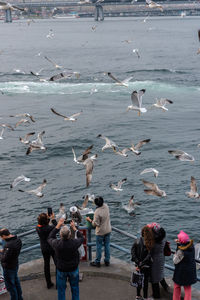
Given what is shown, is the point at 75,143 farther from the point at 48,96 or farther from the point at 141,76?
the point at 141,76

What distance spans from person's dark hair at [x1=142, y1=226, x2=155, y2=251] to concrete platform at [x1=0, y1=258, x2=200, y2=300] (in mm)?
1337

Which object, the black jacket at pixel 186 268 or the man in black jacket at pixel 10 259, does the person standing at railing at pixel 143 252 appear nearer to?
the black jacket at pixel 186 268

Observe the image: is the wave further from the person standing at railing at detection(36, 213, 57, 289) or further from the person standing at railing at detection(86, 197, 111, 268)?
the person standing at railing at detection(36, 213, 57, 289)

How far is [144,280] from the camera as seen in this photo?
8.40 meters

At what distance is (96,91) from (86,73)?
12.7 metres

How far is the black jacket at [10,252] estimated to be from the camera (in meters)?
8.13

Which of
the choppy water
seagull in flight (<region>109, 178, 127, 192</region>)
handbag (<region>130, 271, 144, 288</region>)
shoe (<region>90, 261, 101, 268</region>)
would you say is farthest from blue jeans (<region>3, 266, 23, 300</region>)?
seagull in flight (<region>109, 178, 127, 192</region>)

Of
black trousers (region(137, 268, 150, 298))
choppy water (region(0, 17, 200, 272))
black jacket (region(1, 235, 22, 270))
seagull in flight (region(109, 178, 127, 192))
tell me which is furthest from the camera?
seagull in flight (region(109, 178, 127, 192))

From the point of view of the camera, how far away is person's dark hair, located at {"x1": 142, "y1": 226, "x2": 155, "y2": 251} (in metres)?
8.00

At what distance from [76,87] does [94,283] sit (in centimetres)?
4541

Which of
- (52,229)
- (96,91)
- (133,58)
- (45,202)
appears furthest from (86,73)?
(52,229)

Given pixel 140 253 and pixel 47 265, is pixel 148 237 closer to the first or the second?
pixel 140 253

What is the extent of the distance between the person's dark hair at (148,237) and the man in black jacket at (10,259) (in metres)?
2.22

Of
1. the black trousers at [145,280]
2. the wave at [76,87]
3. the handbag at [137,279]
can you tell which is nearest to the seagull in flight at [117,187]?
the black trousers at [145,280]
